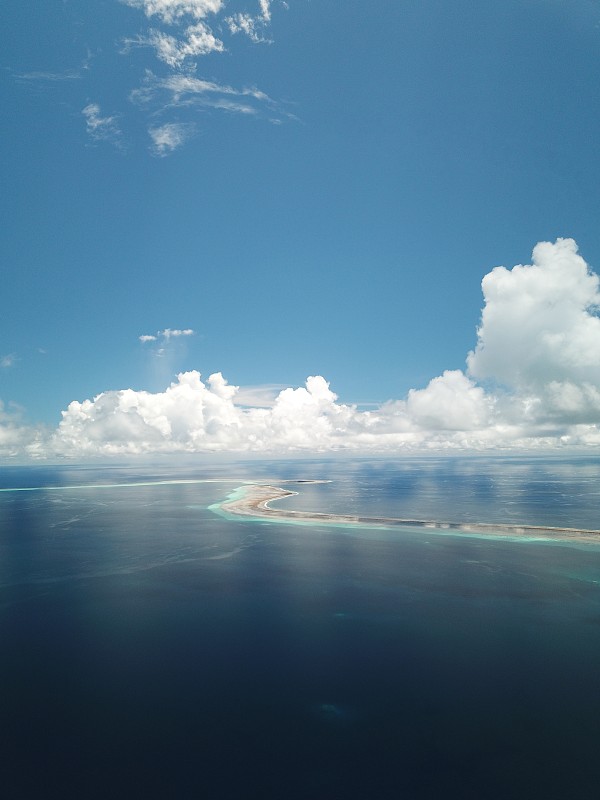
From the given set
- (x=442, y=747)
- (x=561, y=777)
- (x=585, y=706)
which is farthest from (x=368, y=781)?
(x=585, y=706)

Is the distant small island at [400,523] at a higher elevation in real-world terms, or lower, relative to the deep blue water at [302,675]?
lower

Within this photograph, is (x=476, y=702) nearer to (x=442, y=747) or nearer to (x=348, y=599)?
(x=442, y=747)

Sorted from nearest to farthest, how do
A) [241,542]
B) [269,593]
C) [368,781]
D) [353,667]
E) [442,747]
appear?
[368,781], [442,747], [353,667], [269,593], [241,542]

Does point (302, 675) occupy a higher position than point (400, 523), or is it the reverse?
point (302, 675)

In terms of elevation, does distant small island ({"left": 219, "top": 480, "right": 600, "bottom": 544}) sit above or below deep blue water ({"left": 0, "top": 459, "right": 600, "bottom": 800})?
below

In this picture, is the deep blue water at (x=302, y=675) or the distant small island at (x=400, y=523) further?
the distant small island at (x=400, y=523)

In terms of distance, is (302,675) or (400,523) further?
(400,523)

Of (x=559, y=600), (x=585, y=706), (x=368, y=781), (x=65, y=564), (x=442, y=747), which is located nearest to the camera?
(x=368, y=781)

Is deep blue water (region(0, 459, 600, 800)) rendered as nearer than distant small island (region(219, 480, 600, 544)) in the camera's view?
Yes
